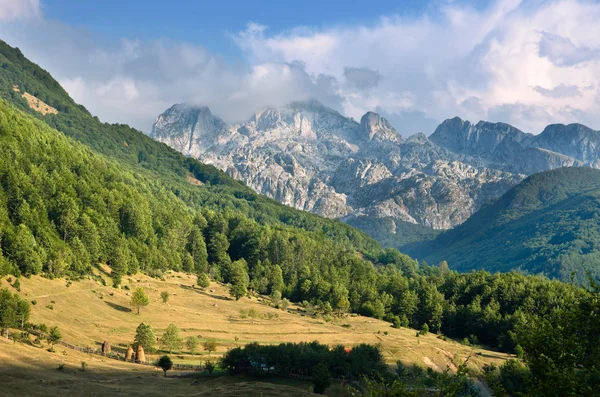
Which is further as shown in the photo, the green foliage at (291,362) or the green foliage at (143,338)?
the green foliage at (143,338)

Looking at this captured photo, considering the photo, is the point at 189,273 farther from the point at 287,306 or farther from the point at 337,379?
the point at 337,379

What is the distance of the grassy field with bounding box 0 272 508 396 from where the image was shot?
6931cm

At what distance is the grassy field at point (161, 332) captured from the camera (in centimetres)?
6931

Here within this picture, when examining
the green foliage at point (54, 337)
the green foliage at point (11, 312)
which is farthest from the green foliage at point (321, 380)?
the green foliage at point (11, 312)

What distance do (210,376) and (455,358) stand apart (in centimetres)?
6600

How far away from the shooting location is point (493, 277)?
19788 cm

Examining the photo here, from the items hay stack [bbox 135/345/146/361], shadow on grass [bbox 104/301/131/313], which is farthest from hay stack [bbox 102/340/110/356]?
shadow on grass [bbox 104/301/131/313]

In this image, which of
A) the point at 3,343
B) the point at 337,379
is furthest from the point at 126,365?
the point at 337,379

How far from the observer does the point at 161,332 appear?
110000mm

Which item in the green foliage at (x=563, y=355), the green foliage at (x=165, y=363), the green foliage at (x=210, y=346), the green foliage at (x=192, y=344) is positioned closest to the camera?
the green foliage at (x=563, y=355)

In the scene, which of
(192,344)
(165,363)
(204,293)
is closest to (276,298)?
(204,293)

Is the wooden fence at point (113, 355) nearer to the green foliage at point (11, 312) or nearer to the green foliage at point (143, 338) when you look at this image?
the green foliage at point (11, 312)

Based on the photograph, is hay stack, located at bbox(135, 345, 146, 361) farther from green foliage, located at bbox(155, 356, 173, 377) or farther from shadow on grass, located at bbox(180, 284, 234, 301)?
shadow on grass, located at bbox(180, 284, 234, 301)

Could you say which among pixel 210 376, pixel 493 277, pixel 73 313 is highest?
pixel 493 277
